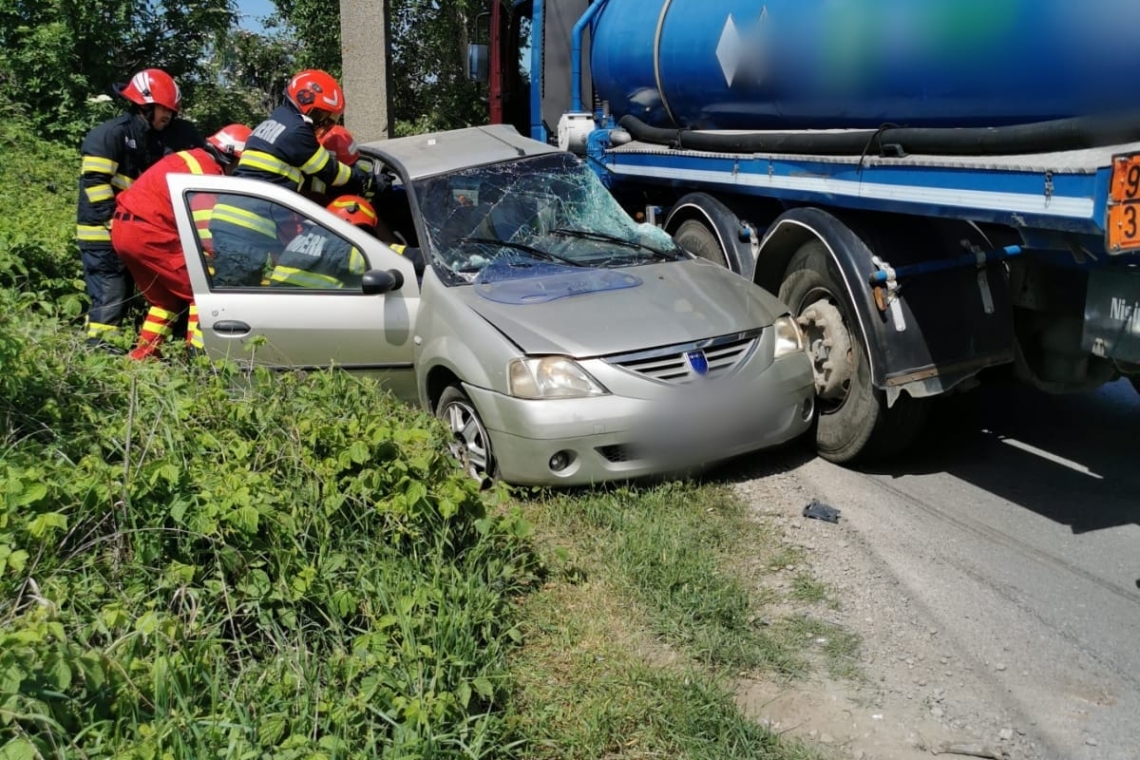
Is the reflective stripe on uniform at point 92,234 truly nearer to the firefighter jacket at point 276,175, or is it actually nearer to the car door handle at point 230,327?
the firefighter jacket at point 276,175

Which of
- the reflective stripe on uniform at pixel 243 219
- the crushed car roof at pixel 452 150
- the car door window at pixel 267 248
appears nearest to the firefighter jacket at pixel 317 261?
the car door window at pixel 267 248

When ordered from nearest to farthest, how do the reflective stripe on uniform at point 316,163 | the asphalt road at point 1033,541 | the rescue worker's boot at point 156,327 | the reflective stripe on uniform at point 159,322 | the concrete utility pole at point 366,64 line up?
the asphalt road at point 1033,541, the rescue worker's boot at point 156,327, the reflective stripe on uniform at point 159,322, the reflective stripe on uniform at point 316,163, the concrete utility pole at point 366,64

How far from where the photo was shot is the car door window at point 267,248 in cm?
504

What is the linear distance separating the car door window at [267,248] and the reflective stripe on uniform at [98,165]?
1533 mm

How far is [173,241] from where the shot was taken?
5438 millimetres

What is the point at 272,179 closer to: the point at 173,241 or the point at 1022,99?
the point at 173,241

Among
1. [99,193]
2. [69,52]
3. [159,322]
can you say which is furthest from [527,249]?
[69,52]

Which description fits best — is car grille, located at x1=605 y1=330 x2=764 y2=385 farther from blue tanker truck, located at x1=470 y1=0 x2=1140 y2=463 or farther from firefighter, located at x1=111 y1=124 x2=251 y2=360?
firefighter, located at x1=111 y1=124 x2=251 y2=360

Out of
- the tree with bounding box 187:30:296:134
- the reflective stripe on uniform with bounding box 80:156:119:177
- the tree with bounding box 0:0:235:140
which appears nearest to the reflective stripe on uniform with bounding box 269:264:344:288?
the reflective stripe on uniform with bounding box 80:156:119:177

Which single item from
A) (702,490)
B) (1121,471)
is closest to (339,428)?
(702,490)

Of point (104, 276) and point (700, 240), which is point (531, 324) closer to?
point (700, 240)

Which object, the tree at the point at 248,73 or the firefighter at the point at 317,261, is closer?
the firefighter at the point at 317,261

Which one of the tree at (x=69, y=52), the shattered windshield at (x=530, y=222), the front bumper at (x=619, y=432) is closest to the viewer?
the front bumper at (x=619, y=432)

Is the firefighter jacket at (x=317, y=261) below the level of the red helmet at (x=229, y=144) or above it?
below
